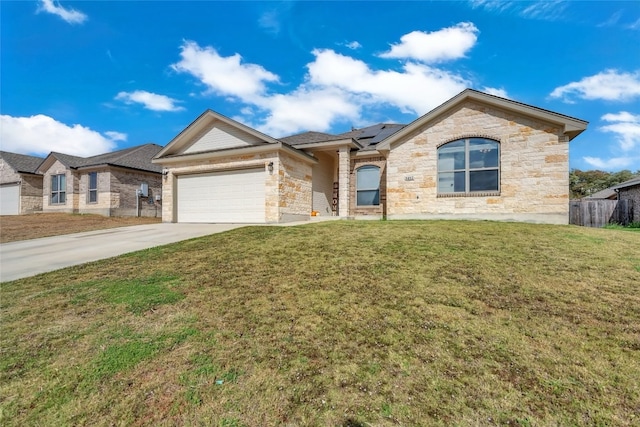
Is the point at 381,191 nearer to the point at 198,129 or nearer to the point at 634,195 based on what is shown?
the point at 198,129

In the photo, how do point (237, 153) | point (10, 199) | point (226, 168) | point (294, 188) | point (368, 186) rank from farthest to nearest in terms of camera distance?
point (10, 199)
point (368, 186)
point (226, 168)
point (294, 188)
point (237, 153)

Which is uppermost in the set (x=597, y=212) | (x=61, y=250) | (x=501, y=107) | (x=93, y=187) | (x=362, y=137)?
(x=362, y=137)

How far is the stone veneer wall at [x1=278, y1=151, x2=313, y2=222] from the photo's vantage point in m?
12.7

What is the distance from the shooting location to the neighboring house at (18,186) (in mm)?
23094

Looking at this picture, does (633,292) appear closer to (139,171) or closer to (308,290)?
(308,290)

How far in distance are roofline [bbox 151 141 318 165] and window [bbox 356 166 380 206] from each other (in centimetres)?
243

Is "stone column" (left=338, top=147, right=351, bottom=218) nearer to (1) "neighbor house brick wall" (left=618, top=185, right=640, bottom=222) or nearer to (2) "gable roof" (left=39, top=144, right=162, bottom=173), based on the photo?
(1) "neighbor house brick wall" (left=618, top=185, right=640, bottom=222)

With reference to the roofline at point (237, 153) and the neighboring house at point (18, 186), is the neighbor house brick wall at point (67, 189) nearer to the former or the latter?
the neighboring house at point (18, 186)

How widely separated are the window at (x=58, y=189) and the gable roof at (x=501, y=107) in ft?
76.5

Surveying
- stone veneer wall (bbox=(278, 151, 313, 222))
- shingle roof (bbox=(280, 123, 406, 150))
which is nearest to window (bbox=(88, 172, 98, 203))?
shingle roof (bbox=(280, 123, 406, 150))

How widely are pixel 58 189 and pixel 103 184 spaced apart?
207 inches

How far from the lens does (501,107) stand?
1106cm

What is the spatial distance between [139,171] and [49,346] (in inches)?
842

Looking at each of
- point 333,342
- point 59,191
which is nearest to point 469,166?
point 333,342
